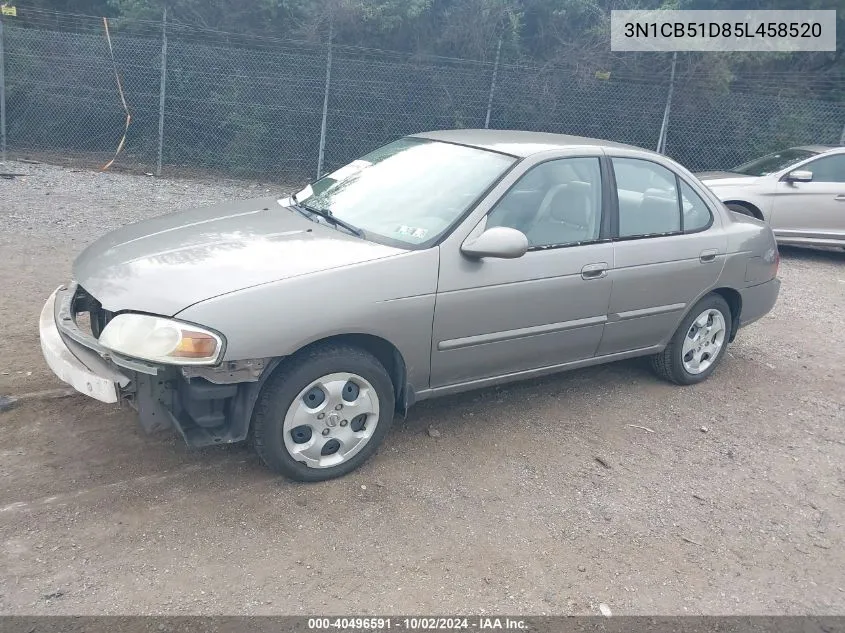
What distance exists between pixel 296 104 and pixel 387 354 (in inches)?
370

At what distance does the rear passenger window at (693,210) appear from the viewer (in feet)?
16.2

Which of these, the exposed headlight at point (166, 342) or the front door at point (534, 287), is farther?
the front door at point (534, 287)

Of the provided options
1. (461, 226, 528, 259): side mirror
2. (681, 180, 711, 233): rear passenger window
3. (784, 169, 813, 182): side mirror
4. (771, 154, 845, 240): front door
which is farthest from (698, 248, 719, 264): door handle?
(784, 169, 813, 182): side mirror

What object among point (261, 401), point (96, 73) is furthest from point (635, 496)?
point (96, 73)

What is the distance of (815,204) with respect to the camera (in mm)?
9344

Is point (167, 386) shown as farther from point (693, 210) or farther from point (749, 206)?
point (749, 206)

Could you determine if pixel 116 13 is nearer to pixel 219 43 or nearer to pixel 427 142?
pixel 219 43

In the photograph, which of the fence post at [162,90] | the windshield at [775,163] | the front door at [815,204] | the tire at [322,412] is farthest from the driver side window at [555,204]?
the fence post at [162,90]

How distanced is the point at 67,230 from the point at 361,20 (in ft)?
22.6

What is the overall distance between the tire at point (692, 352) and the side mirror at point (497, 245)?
6.05ft

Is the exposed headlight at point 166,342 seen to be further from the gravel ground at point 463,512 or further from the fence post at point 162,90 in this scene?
the fence post at point 162,90

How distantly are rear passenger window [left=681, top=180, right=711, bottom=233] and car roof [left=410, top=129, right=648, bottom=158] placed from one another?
1.85 ft

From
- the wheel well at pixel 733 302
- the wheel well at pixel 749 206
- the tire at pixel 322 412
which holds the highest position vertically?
the wheel well at pixel 749 206

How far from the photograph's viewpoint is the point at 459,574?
3102 mm
